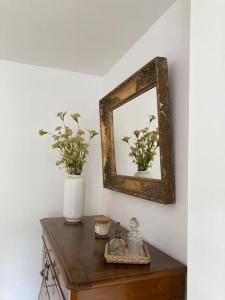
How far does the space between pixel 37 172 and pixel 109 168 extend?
638mm

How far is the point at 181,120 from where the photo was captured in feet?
3.72

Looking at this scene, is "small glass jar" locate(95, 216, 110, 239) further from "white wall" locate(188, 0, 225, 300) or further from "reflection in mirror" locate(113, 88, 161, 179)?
"white wall" locate(188, 0, 225, 300)

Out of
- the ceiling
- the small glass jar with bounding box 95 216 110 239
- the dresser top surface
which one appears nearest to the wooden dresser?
the dresser top surface

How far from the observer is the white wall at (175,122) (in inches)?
43.4

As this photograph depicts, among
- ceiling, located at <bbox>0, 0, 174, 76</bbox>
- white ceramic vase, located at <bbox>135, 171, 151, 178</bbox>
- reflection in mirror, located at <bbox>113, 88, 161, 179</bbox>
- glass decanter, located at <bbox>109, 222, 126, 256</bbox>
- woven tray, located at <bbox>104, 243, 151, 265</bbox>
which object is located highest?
ceiling, located at <bbox>0, 0, 174, 76</bbox>

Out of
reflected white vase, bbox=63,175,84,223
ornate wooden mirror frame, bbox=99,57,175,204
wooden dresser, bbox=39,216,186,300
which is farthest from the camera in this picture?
reflected white vase, bbox=63,175,84,223

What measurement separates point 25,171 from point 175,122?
1.35 meters

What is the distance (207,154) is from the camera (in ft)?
2.53

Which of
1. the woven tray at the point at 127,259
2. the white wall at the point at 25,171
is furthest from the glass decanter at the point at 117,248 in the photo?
the white wall at the point at 25,171

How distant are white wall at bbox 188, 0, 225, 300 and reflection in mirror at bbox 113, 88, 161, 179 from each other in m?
0.41

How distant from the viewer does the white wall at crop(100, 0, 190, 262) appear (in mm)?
1103

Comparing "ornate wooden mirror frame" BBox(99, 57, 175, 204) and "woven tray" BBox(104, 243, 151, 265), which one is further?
"ornate wooden mirror frame" BBox(99, 57, 175, 204)

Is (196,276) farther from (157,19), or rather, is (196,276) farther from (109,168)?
(157,19)

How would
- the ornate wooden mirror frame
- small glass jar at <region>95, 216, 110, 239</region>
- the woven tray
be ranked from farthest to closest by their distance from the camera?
small glass jar at <region>95, 216, 110, 239</region> → the ornate wooden mirror frame → the woven tray
